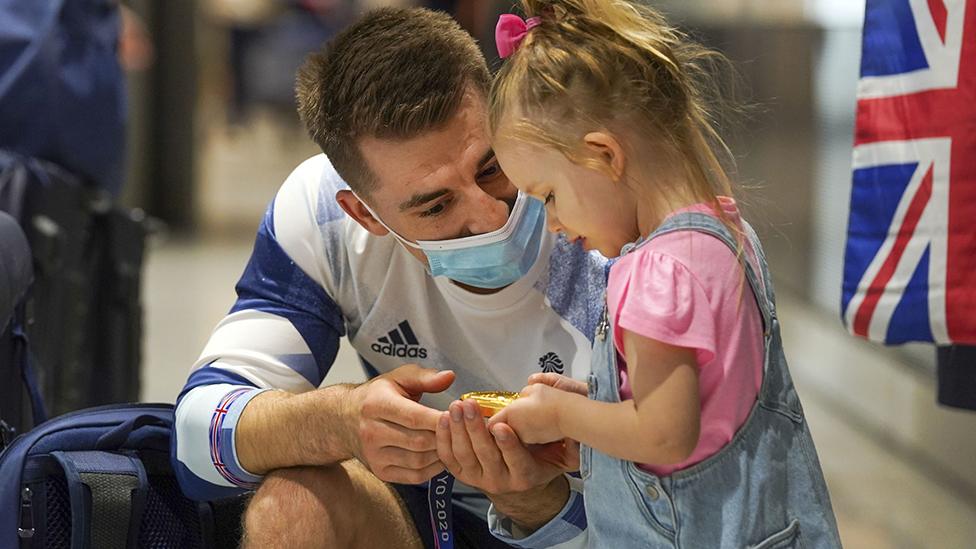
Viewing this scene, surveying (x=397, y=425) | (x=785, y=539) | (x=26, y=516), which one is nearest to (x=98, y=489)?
(x=26, y=516)

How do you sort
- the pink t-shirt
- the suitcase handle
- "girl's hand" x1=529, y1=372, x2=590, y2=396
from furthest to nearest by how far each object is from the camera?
the suitcase handle, "girl's hand" x1=529, y1=372, x2=590, y2=396, the pink t-shirt

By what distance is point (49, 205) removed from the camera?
9.96 feet

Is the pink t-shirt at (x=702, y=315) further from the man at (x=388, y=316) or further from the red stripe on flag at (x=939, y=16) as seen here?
the red stripe on flag at (x=939, y=16)

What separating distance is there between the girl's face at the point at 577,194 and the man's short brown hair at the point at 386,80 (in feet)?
1.16

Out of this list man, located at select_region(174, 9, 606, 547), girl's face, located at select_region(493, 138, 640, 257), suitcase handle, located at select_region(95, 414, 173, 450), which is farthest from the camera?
suitcase handle, located at select_region(95, 414, 173, 450)

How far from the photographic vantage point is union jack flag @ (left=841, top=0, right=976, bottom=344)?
2.04 meters

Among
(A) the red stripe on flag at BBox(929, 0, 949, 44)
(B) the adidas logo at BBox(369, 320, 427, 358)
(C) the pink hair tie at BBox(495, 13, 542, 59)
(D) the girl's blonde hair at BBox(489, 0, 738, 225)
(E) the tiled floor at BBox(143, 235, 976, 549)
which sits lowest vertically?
(E) the tiled floor at BBox(143, 235, 976, 549)

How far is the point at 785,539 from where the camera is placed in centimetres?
160

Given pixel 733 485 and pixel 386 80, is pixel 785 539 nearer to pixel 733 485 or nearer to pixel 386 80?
pixel 733 485

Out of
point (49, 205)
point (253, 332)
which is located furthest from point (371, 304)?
point (49, 205)

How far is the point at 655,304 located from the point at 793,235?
4.11 meters

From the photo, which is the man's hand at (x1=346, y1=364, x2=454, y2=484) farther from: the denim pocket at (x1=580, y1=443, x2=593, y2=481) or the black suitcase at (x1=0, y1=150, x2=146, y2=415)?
the black suitcase at (x1=0, y1=150, x2=146, y2=415)

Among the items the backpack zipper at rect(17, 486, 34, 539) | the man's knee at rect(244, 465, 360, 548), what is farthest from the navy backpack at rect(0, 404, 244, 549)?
the man's knee at rect(244, 465, 360, 548)

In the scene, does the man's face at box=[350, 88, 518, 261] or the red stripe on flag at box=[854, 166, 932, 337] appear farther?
the red stripe on flag at box=[854, 166, 932, 337]
